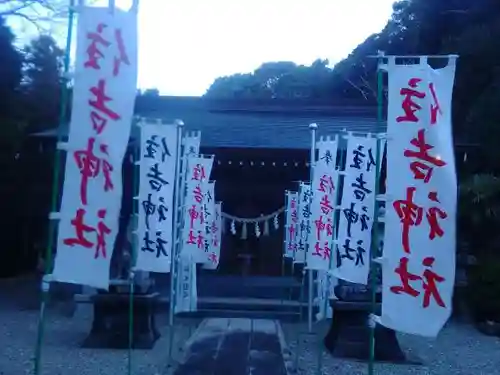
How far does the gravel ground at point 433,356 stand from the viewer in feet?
27.7

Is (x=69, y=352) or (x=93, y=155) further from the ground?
(x=93, y=155)

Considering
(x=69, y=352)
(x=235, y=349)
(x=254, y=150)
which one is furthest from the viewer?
(x=254, y=150)

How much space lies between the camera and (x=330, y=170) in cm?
853

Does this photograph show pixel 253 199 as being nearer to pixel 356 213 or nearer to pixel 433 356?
pixel 433 356

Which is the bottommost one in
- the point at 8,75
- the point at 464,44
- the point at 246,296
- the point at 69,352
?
the point at 69,352

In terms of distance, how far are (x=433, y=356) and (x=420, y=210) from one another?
218 inches

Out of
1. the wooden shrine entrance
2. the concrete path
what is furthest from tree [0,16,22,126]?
the concrete path

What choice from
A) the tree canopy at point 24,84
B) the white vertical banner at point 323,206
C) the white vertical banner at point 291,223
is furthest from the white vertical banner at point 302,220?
the tree canopy at point 24,84

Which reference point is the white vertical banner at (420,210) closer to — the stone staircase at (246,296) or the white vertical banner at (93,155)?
the white vertical banner at (93,155)

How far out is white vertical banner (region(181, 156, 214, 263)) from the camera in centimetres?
983

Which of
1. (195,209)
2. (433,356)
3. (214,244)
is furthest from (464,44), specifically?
(195,209)

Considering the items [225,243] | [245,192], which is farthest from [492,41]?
[225,243]

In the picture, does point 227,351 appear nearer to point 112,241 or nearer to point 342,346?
point 342,346

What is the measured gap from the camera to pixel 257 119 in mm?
17922
